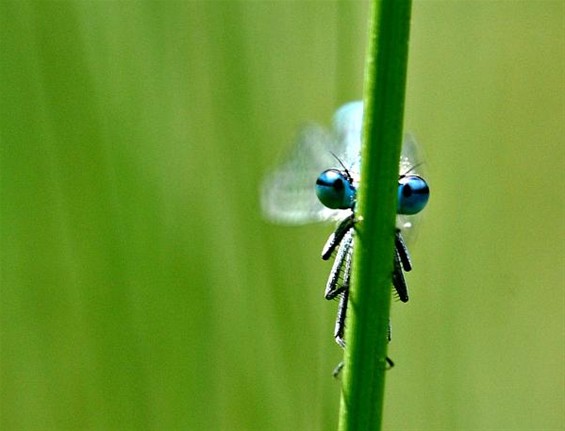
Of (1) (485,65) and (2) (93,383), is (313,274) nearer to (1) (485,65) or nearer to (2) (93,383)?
(2) (93,383)

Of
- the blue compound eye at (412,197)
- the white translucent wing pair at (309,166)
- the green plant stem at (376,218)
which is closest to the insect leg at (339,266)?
the white translucent wing pair at (309,166)

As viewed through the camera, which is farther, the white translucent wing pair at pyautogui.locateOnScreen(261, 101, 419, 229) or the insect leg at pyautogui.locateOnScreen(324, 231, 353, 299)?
the white translucent wing pair at pyautogui.locateOnScreen(261, 101, 419, 229)

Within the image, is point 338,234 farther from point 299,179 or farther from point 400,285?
point 299,179

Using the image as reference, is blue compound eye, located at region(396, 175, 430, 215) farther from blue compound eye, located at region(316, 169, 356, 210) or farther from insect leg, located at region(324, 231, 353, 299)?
insect leg, located at region(324, 231, 353, 299)

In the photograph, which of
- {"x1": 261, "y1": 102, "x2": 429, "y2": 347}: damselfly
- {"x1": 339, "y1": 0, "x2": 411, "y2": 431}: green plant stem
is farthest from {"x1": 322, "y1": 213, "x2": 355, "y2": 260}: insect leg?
{"x1": 339, "y1": 0, "x2": 411, "y2": 431}: green plant stem

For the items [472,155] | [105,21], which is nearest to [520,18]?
[472,155]

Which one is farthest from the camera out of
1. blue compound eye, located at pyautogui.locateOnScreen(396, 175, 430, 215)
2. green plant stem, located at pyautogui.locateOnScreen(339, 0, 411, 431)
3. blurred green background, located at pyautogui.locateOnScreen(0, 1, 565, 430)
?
blurred green background, located at pyautogui.locateOnScreen(0, 1, 565, 430)
